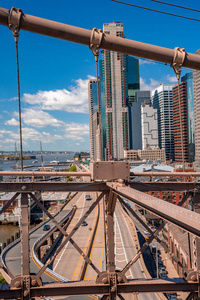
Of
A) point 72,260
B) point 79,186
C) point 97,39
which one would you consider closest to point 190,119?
point 72,260

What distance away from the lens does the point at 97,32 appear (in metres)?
6.97

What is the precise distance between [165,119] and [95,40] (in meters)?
159

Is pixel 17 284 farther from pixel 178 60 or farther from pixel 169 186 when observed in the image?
pixel 178 60

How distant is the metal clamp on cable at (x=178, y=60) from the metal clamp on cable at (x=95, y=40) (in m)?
1.97

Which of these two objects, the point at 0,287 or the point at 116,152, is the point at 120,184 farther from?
A: the point at 116,152

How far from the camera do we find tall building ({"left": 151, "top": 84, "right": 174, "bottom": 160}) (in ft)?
518

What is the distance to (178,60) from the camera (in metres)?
7.25

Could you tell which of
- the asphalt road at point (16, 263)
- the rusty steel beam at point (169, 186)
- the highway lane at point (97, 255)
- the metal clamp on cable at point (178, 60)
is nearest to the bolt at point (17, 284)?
the rusty steel beam at point (169, 186)

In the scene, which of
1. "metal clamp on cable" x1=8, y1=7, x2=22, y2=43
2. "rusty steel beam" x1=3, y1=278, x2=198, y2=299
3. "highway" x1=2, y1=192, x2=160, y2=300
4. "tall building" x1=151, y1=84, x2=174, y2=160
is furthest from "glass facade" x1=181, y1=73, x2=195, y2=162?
"metal clamp on cable" x1=8, y1=7, x2=22, y2=43

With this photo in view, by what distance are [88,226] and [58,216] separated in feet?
22.7

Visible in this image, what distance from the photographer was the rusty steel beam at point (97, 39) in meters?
6.68

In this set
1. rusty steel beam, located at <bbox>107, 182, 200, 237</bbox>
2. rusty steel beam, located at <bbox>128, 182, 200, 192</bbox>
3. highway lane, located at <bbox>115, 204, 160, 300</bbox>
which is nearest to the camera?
rusty steel beam, located at <bbox>107, 182, 200, 237</bbox>

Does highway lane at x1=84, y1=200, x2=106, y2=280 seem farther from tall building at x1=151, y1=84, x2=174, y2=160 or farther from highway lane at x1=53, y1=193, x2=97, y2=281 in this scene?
tall building at x1=151, y1=84, x2=174, y2=160

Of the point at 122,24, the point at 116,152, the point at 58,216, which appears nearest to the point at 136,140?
the point at 116,152
